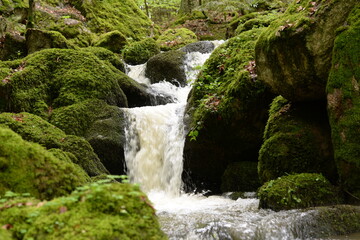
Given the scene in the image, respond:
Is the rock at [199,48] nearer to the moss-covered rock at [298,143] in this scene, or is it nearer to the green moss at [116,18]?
the green moss at [116,18]

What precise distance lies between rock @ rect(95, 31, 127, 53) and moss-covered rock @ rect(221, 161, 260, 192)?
10.6 metres

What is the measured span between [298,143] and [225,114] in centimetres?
203

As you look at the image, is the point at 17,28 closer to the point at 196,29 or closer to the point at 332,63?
the point at 196,29

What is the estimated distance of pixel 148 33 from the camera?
22.8 meters

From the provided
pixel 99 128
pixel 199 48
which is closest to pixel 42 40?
pixel 99 128

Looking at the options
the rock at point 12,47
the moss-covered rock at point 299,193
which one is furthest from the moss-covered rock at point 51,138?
the rock at point 12,47

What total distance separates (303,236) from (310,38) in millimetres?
2953

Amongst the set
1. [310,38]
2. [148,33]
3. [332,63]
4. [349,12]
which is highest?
[148,33]

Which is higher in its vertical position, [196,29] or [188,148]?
[196,29]

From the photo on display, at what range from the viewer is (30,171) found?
2963mm

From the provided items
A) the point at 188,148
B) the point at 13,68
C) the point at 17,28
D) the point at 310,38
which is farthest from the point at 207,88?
the point at 17,28

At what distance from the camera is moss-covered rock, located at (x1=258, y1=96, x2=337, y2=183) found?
5363mm

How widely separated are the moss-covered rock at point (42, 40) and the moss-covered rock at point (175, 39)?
6.80 m

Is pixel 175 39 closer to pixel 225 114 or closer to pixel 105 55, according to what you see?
pixel 105 55
